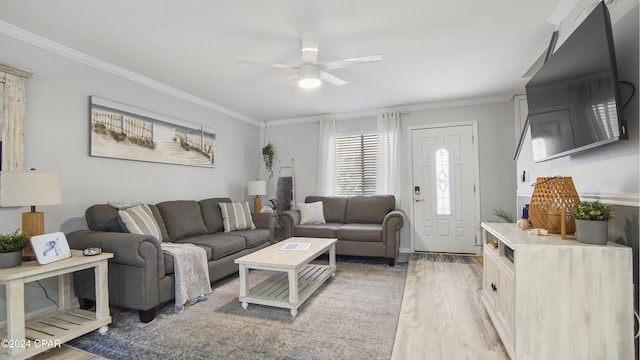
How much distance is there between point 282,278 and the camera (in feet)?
10.2

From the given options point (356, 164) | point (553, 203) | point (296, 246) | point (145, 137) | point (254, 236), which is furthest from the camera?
point (356, 164)

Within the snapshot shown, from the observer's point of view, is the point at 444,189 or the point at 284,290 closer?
the point at 284,290

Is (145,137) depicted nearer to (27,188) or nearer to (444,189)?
(27,188)

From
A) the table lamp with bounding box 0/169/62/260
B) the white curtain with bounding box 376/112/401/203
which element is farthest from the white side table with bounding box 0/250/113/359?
the white curtain with bounding box 376/112/401/203

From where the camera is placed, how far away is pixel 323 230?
4168mm

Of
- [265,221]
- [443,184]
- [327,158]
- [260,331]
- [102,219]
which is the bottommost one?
[260,331]

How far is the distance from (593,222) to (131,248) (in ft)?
9.76

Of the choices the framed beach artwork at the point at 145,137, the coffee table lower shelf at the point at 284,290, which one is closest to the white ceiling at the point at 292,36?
the framed beach artwork at the point at 145,137

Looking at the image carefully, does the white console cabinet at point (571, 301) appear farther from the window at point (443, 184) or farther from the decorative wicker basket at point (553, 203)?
the window at point (443, 184)

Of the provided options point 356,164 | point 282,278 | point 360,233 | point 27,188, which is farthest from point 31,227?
point 356,164

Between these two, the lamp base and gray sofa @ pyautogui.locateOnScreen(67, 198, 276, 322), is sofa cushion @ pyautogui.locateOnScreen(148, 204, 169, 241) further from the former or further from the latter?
the lamp base

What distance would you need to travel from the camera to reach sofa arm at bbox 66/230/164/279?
2.27 m

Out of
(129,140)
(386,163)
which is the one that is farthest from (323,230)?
(129,140)

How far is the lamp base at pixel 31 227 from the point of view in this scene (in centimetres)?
203
